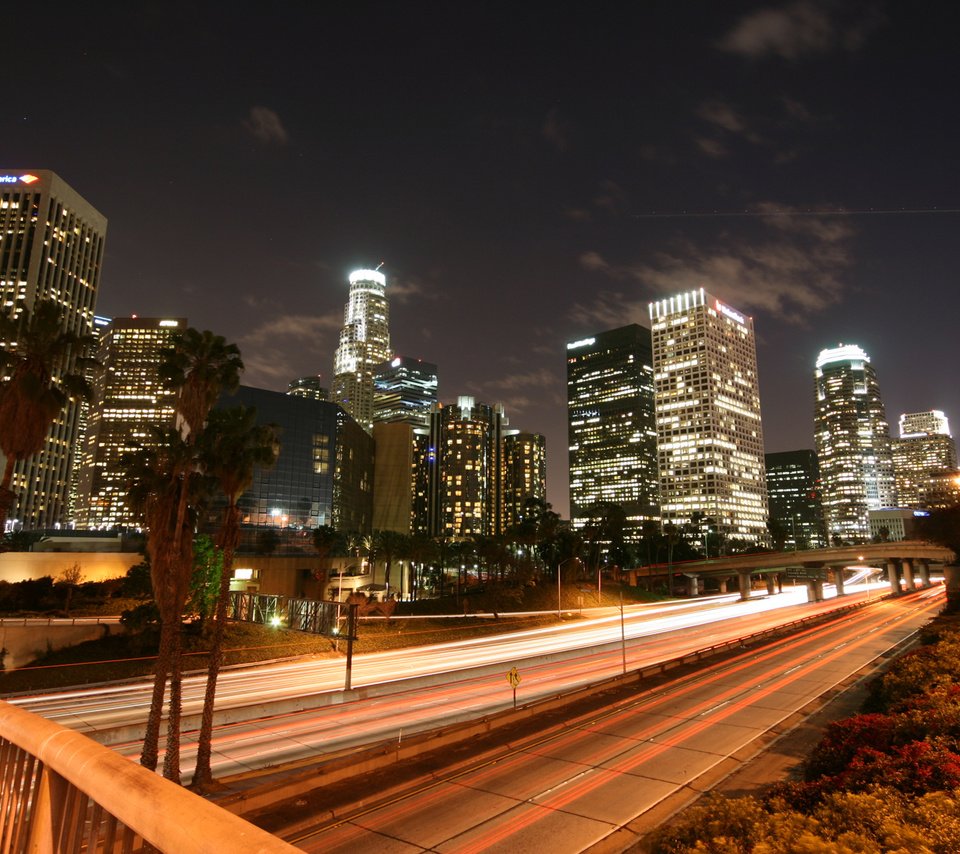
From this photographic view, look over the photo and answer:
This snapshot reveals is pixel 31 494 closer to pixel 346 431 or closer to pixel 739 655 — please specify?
pixel 346 431

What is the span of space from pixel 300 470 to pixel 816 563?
103m

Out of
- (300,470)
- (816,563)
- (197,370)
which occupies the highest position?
(300,470)

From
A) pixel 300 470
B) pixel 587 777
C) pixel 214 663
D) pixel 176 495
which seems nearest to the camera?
pixel 587 777

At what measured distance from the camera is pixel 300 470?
439 feet

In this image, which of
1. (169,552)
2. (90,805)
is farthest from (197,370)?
(90,805)

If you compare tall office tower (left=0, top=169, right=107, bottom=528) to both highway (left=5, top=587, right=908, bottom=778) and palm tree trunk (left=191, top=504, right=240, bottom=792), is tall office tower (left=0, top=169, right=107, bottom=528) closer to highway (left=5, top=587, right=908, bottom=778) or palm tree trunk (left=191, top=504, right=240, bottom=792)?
highway (left=5, top=587, right=908, bottom=778)

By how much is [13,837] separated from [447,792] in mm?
20191

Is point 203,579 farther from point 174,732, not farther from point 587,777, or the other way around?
point 587,777

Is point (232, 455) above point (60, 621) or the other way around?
above

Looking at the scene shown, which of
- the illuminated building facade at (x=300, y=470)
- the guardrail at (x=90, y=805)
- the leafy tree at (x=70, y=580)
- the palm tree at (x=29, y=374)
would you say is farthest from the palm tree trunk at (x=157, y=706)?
the illuminated building facade at (x=300, y=470)

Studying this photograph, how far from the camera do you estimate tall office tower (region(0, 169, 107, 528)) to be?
17612 cm

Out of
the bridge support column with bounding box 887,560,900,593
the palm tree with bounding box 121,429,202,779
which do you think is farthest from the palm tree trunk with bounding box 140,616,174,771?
the bridge support column with bounding box 887,560,900,593

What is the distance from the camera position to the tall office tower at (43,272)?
176125mm

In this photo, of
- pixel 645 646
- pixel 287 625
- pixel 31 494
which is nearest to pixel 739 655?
pixel 645 646
